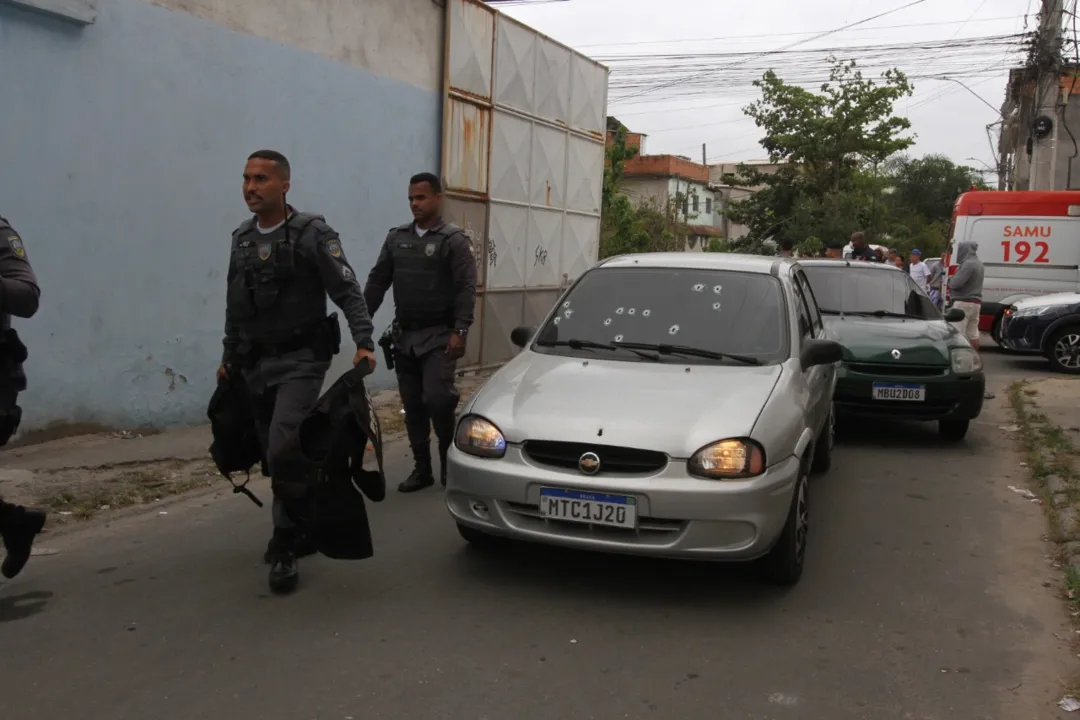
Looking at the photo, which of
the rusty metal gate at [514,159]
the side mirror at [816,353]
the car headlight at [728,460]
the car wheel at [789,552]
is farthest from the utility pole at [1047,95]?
the car headlight at [728,460]

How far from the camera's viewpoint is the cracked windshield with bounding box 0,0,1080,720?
12.4 feet

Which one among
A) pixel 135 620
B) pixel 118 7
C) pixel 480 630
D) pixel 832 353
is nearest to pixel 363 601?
pixel 480 630

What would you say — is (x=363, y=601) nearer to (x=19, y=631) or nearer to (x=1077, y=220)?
(x=19, y=631)

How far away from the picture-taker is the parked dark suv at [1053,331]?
1425 centimetres

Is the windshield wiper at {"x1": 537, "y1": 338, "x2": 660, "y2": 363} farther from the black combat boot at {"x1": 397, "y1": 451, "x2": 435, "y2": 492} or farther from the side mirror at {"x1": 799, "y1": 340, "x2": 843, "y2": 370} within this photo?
the black combat boot at {"x1": 397, "y1": 451, "x2": 435, "y2": 492}

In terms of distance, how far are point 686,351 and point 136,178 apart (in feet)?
15.3

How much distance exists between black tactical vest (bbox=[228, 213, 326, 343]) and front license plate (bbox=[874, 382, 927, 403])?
5.18m

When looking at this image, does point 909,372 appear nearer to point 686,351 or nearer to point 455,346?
point 686,351

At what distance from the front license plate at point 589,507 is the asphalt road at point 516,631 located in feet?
1.31

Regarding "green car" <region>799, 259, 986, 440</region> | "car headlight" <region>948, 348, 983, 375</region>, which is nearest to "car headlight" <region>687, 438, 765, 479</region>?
"green car" <region>799, 259, 986, 440</region>

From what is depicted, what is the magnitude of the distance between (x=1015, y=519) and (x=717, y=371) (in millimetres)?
2527

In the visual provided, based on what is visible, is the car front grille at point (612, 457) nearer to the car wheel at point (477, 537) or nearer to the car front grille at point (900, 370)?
the car wheel at point (477, 537)

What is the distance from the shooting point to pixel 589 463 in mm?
4273

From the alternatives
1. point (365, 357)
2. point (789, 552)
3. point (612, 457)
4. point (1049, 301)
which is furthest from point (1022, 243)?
point (365, 357)
